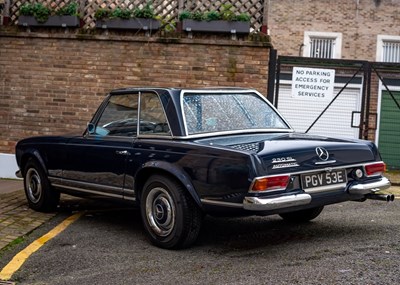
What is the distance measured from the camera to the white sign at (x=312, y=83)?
12930 mm

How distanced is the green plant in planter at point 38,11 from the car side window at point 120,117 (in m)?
5.74

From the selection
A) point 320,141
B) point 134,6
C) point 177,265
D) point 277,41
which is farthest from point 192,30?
point 277,41

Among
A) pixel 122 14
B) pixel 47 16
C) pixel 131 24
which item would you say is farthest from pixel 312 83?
pixel 47 16

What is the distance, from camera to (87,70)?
Result: 1195 centimetres

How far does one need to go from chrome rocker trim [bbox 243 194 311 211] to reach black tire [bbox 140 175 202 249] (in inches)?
26.5

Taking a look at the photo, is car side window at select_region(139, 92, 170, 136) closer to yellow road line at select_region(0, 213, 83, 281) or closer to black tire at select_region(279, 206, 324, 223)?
yellow road line at select_region(0, 213, 83, 281)

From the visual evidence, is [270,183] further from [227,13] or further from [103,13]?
[103,13]

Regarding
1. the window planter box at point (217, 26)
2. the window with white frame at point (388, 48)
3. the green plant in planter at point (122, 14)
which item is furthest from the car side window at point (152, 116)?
the window with white frame at point (388, 48)

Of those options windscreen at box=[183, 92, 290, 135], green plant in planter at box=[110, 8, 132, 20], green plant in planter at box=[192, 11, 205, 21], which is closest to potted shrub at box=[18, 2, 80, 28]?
green plant in planter at box=[110, 8, 132, 20]

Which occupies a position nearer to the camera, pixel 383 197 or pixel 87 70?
pixel 383 197

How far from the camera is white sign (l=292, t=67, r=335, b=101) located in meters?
12.9

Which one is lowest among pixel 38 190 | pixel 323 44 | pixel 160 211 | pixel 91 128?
pixel 38 190

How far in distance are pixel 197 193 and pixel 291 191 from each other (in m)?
0.83

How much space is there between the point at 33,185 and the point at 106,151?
1.83 metres
